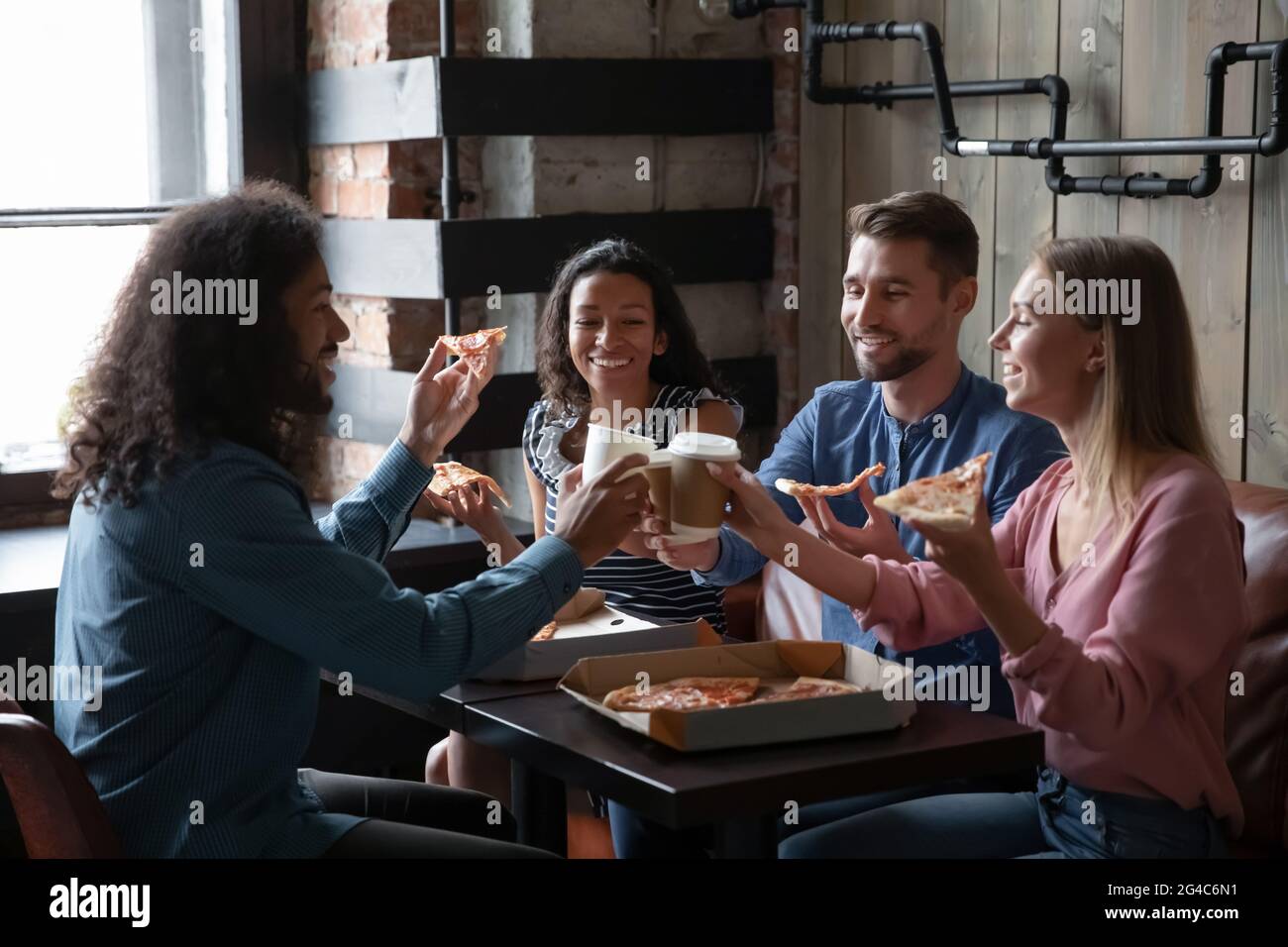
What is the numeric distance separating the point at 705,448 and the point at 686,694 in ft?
1.19

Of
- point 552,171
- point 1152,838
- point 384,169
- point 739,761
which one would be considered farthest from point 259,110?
point 1152,838

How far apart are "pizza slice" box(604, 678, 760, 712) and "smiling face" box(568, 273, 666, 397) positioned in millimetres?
1054

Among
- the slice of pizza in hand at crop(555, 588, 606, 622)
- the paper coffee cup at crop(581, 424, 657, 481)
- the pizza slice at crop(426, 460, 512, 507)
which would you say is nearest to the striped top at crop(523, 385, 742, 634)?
the pizza slice at crop(426, 460, 512, 507)

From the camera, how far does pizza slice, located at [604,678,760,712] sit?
190cm

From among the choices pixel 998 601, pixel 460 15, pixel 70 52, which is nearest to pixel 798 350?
pixel 460 15

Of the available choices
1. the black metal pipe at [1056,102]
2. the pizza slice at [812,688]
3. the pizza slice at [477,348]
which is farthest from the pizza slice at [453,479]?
the black metal pipe at [1056,102]

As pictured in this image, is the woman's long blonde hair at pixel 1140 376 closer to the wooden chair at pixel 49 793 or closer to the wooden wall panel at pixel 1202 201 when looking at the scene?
the wooden wall panel at pixel 1202 201

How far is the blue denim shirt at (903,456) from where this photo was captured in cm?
249

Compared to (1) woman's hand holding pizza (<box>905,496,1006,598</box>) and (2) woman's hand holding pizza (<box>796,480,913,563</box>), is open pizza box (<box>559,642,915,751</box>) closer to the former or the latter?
(1) woman's hand holding pizza (<box>905,496,1006,598</box>)

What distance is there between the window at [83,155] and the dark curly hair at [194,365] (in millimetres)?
1573

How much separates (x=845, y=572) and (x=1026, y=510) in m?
0.28

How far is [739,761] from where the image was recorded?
68.6 inches

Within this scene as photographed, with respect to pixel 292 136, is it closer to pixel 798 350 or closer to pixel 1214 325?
pixel 798 350

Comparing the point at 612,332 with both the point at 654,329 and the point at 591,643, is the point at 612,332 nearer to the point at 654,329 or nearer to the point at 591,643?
the point at 654,329
